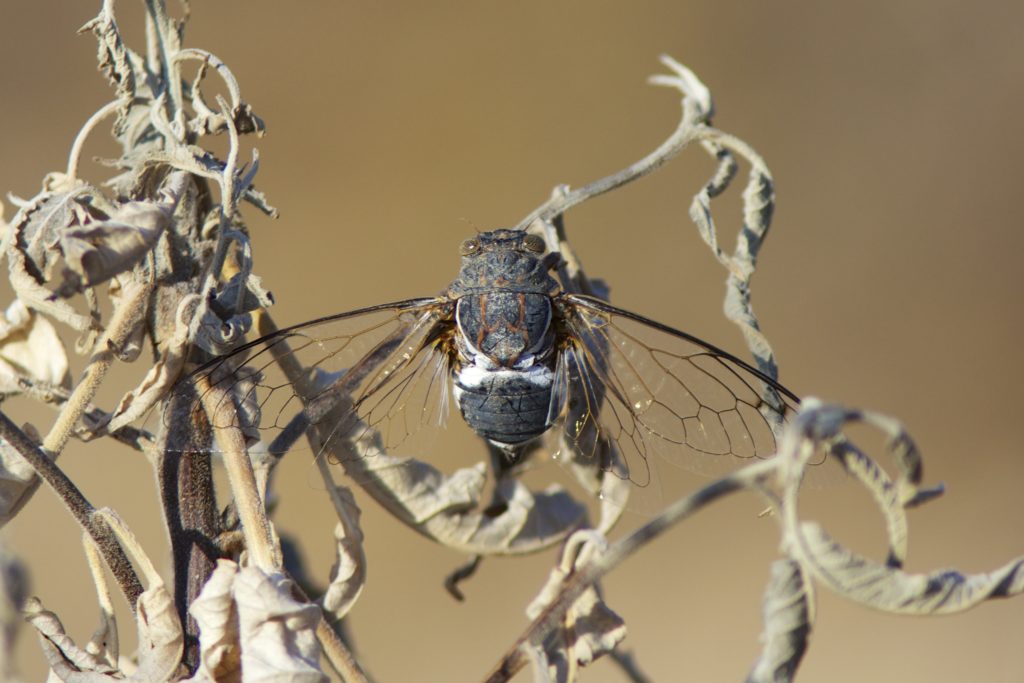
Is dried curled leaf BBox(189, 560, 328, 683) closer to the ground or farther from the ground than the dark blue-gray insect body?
closer to the ground

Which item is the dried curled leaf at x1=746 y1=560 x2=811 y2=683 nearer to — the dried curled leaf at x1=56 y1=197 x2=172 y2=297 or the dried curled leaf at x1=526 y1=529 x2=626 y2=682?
the dried curled leaf at x1=526 y1=529 x2=626 y2=682

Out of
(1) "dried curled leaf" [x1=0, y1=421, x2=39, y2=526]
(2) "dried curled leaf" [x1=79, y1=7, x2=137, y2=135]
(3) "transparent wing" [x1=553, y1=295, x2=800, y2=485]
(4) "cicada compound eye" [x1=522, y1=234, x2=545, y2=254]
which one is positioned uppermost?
(4) "cicada compound eye" [x1=522, y1=234, x2=545, y2=254]

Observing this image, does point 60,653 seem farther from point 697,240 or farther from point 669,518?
point 697,240

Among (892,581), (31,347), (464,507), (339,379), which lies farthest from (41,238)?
(892,581)

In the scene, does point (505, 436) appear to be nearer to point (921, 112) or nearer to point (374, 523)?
point (374, 523)

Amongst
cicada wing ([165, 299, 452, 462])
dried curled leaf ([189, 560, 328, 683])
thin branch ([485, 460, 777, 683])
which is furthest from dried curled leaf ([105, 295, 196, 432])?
thin branch ([485, 460, 777, 683])

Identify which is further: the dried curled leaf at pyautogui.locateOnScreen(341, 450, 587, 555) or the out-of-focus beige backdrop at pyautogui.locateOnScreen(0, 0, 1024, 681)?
the out-of-focus beige backdrop at pyautogui.locateOnScreen(0, 0, 1024, 681)

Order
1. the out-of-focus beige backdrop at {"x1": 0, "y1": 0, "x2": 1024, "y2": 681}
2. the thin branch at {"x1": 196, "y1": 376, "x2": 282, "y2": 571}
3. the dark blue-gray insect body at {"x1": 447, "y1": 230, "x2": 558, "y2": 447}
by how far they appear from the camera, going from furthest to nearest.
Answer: the out-of-focus beige backdrop at {"x1": 0, "y1": 0, "x2": 1024, "y2": 681} < the dark blue-gray insect body at {"x1": 447, "y1": 230, "x2": 558, "y2": 447} < the thin branch at {"x1": 196, "y1": 376, "x2": 282, "y2": 571}
